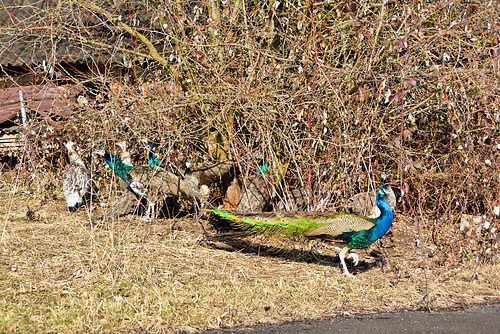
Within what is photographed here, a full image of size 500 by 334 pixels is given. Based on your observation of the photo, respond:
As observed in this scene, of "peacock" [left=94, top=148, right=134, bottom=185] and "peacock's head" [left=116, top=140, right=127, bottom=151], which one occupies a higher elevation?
"peacock's head" [left=116, top=140, right=127, bottom=151]

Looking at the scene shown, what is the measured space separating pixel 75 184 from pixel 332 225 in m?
3.84

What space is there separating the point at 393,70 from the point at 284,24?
1526 millimetres

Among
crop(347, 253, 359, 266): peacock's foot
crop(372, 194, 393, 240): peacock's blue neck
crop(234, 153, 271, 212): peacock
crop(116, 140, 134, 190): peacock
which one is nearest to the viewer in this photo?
crop(372, 194, 393, 240): peacock's blue neck

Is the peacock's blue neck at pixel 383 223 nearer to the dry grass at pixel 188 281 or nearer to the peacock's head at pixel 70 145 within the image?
the dry grass at pixel 188 281

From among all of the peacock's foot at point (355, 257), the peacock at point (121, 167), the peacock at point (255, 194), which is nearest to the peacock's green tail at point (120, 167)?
the peacock at point (121, 167)

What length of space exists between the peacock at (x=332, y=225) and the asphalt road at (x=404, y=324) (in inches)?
37.2

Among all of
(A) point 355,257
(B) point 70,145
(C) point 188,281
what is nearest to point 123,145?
(B) point 70,145

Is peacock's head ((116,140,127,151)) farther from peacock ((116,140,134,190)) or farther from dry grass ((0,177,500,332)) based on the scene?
dry grass ((0,177,500,332))

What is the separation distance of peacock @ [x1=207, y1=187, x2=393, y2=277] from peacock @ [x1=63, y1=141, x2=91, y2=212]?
2567mm

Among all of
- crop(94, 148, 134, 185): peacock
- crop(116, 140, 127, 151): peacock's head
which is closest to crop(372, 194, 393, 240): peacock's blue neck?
crop(94, 148, 134, 185): peacock

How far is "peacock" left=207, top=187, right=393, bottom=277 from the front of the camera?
492 cm

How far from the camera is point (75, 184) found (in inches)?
265

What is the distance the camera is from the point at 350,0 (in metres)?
5.79

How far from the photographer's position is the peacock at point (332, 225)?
4.92 m
